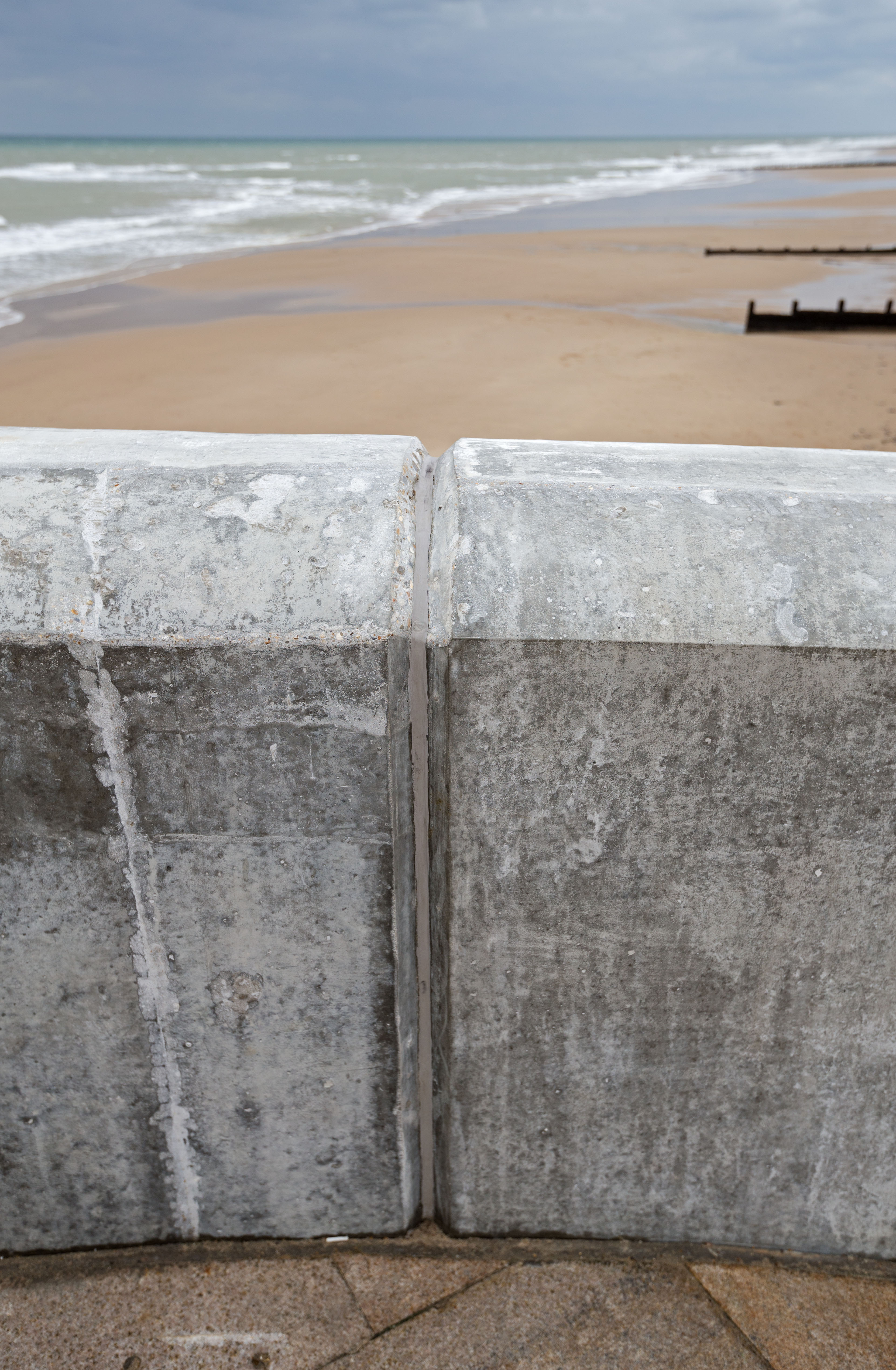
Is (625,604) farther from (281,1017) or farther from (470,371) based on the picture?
(470,371)

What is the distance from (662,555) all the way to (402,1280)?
60.0 inches

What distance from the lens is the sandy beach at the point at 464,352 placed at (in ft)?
31.3

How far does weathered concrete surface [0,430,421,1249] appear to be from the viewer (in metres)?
1.37

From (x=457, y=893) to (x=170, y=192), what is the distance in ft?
132

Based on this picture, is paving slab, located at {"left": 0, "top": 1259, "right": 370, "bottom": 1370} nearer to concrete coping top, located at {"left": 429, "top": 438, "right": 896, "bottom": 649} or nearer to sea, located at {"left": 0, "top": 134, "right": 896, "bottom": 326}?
concrete coping top, located at {"left": 429, "top": 438, "right": 896, "bottom": 649}

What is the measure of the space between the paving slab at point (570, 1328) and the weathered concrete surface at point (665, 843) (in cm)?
10

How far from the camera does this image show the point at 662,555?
140 cm

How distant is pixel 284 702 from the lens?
4.55ft

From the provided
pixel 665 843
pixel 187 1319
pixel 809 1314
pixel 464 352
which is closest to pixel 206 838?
pixel 665 843

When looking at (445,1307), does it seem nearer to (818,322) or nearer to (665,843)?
(665,843)

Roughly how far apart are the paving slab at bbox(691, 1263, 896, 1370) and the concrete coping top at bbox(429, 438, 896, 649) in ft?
4.42

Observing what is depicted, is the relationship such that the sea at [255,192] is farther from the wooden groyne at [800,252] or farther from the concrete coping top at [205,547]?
the concrete coping top at [205,547]

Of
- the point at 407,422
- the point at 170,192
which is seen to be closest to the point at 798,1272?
the point at 407,422

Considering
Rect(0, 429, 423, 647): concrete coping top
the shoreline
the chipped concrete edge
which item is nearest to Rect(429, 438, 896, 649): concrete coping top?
the chipped concrete edge
